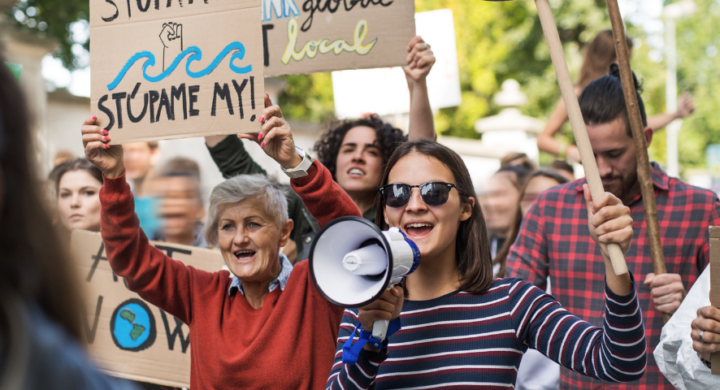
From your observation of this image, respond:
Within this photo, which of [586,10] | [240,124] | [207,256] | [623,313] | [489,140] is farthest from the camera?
[586,10]

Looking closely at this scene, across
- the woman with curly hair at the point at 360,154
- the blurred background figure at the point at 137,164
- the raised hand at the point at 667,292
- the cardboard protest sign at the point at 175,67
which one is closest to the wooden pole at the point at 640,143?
the raised hand at the point at 667,292

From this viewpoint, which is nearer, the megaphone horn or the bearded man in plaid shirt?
the megaphone horn

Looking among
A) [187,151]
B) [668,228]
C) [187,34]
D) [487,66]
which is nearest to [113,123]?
[187,34]

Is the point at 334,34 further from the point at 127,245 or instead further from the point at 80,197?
the point at 80,197

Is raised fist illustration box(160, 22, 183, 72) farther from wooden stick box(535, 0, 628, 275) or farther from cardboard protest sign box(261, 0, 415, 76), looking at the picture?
wooden stick box(535, 0, 628, 275)

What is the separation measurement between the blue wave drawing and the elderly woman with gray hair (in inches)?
6.7

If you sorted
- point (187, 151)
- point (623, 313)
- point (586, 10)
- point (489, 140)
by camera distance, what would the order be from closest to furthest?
point (623, 313), point (187, 151), point (489, 140), point (586, 10)

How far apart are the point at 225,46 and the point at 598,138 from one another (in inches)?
59.1

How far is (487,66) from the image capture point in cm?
1961

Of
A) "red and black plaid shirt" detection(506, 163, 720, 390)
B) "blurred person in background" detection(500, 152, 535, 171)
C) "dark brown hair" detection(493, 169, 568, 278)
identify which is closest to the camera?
"red and black plaid shirt" detection(506, 163, 720, 390)

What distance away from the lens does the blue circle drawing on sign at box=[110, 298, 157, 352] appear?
3.26 metres

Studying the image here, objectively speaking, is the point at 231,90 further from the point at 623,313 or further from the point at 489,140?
the point at 489,140

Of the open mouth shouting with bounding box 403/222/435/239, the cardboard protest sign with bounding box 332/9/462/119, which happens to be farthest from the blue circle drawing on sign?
the cardboard protest sign with bounding box 332/9/462/119

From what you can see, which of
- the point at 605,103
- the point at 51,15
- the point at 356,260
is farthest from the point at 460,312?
the point at 51,15
